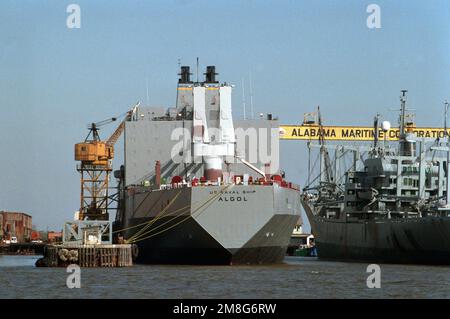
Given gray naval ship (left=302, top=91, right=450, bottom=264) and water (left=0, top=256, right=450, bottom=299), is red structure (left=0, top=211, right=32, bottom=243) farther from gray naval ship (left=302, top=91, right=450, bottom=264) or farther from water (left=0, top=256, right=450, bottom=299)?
water (left=0, top=256, right=450, bottom=299)

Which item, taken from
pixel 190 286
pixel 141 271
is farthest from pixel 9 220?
pixel 190 286

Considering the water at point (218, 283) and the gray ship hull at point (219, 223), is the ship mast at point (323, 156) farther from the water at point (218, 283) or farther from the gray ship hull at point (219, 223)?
the water at point (218, 283)

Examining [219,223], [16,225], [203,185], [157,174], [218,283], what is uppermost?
[157,174]

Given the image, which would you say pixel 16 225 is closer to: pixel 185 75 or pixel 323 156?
pixel 323 156

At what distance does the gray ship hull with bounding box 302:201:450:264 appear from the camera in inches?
2709

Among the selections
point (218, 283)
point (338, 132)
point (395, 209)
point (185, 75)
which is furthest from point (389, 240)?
point (218, 283)

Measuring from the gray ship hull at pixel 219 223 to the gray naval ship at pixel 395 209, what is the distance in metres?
13.0

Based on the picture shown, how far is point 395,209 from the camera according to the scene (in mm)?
80812

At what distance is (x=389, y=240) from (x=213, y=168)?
19880mm

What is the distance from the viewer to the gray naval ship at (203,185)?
5784 cm

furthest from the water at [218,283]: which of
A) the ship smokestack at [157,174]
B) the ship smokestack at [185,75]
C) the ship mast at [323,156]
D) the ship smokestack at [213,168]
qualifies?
the ship mast at [323,156]

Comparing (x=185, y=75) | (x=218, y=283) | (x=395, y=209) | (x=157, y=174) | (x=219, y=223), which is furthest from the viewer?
(x=395, y=209)

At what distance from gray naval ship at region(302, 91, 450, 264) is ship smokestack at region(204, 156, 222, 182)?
15673mm
